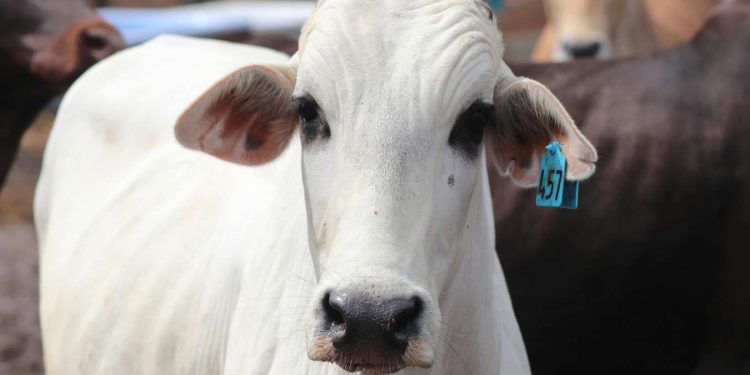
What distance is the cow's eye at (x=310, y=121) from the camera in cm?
270

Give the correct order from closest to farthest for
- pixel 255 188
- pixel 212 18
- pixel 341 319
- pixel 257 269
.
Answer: pixel 341 319 → pixel 257 269 → pixel 255 188 → pixel 212 18

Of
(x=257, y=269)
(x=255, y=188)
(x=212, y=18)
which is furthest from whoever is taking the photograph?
(x=212, y=18)

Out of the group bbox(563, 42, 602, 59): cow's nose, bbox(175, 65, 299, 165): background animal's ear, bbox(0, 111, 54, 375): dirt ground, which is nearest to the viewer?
bbox(175, 65, 299, 165): background animal's ear

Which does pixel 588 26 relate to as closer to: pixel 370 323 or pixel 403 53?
pixel 403 53

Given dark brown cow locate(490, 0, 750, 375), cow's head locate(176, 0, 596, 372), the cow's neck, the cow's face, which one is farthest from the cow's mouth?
the cow's face

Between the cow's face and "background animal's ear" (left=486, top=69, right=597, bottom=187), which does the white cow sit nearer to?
"background animal's ear" (left=486, top=69, right=597, bottom=187)

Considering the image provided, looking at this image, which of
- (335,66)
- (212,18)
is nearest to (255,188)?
(335,66)

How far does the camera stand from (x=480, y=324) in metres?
3.00

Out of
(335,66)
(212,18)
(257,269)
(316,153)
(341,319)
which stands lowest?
(212,18)

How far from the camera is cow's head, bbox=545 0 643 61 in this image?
656cm

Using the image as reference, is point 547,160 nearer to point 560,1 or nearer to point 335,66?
point 335,66

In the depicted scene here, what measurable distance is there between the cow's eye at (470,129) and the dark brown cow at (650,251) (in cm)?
204

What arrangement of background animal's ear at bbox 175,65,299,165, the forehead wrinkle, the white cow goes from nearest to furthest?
1. the white cow
2. the forehead wrinkle
3. background animal's ear at bbox 175,65,299,165

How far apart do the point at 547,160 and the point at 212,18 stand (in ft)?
19.1
